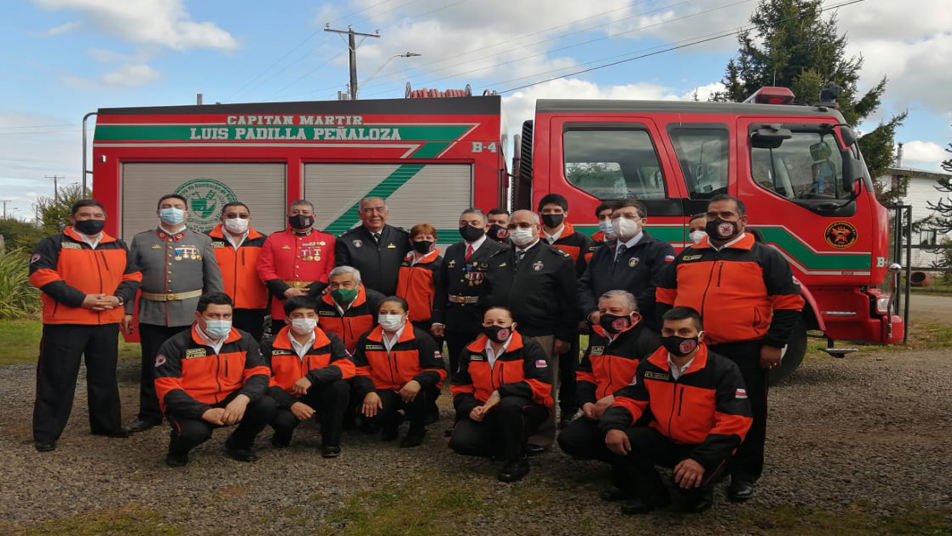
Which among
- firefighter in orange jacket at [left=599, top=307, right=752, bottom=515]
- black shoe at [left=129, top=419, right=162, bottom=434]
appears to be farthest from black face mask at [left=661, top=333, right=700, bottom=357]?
black shoe at [left=129, top=419, right=162, bottom=434]

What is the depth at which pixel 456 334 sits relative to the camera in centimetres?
571

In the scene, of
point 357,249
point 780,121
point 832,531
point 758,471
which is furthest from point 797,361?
point 357,249

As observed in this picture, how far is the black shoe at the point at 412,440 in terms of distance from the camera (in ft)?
16.8

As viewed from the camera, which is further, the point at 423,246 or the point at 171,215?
the point at 423,246

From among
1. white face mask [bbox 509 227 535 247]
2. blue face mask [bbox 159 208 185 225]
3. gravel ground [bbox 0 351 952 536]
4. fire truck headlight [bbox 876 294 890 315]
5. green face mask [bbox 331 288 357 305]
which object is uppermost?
blue face mask [bbox 159 208 185 225]

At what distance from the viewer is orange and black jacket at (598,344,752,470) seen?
3766mm

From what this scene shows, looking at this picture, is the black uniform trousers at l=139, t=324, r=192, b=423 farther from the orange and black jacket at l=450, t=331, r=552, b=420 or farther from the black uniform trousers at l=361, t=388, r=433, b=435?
the orange and black jacket at l=450, t=331, r=552, b=420

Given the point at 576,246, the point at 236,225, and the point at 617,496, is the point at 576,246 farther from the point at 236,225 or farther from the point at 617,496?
the point at 236,225

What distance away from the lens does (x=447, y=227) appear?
274 inches

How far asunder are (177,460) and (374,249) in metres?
2.12

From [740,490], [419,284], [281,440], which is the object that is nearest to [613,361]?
[740,490]

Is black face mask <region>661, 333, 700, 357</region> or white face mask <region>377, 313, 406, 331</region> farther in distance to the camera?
white face mask <region>377, 313, 406, 331</region>

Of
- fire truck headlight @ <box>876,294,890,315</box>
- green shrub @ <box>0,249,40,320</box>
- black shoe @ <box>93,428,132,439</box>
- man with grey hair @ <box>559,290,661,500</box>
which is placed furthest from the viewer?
green shrub @ <box>0,249,40,320</box>

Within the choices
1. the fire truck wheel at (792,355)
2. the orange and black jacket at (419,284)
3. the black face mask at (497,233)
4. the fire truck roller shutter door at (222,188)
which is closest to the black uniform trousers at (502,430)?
the orange and black jacket at (419,284)
